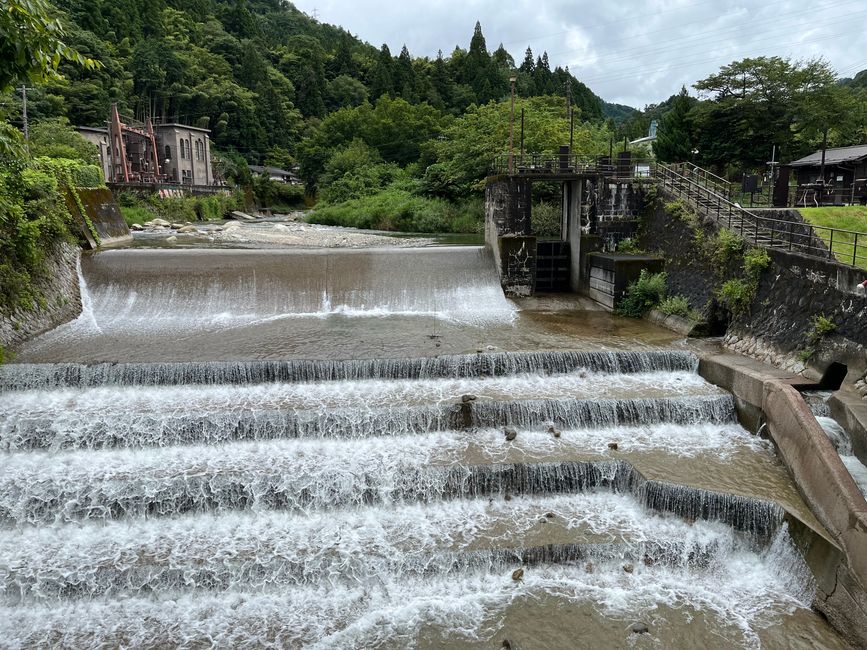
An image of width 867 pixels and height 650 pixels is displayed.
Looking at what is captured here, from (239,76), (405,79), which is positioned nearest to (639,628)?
(405,79)

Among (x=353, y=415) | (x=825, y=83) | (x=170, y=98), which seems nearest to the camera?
(x=353, y=415)

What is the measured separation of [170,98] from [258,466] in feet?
229

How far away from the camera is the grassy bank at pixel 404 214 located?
116ft

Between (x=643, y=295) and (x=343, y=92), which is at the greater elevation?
(x=343, y=92)

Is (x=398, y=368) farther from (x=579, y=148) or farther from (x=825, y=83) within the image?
(x=825, y=83)

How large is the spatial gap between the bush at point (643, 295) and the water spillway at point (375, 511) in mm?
5306

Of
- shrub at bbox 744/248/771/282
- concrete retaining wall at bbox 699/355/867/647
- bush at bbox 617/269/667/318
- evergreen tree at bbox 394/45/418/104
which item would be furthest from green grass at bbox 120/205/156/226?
evergreen tree at bbox 394/45/418/104

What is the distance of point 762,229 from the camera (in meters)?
15.5

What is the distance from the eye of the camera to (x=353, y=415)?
33.1 ft

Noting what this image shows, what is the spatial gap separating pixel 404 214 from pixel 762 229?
2496 centimetres

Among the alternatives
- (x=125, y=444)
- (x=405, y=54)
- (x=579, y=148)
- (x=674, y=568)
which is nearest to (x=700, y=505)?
(x=674, y=568)

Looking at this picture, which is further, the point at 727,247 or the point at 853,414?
the point at 727,247

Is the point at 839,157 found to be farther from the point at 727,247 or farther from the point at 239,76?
the point at 239,76

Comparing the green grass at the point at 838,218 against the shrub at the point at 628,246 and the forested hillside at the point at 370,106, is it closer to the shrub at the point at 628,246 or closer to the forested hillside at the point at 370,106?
the shrub at the point at 628,246
